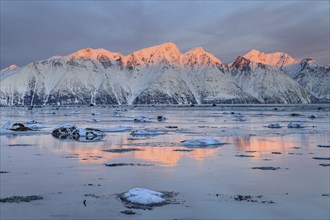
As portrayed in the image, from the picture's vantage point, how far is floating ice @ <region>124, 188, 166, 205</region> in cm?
1355

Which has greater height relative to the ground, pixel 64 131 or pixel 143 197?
pixel 64 131

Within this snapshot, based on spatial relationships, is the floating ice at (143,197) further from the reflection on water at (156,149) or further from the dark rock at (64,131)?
the dark rock at (64,131)

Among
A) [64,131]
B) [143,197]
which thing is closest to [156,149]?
[64,131]

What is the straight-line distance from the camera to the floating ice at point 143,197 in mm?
13550

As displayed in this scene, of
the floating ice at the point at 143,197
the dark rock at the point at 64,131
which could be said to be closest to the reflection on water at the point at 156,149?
the dark rock at the point at 64,131

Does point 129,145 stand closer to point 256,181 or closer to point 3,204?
point 256,181

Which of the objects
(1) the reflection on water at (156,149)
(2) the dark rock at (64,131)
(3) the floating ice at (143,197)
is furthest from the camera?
(2) the dark rock at (64,131)

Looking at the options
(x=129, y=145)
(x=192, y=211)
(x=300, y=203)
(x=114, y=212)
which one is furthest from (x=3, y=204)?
(x=129, y=145)

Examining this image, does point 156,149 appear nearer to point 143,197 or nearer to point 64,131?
point 64,131

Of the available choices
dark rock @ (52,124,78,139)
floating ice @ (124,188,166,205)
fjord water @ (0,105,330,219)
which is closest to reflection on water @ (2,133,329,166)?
fjord water @ (0,105,330,219)

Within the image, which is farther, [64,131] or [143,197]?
[64,131]

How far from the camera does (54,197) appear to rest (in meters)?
14.4

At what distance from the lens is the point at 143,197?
13.7 m

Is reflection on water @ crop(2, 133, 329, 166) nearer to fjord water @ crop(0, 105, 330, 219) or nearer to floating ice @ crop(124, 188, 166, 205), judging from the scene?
fjord water @ crop(0, 105, 330, 219)
